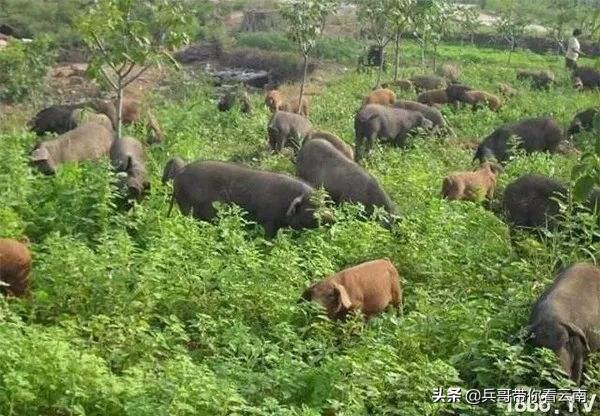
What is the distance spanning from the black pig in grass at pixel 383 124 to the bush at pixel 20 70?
14.0 meters

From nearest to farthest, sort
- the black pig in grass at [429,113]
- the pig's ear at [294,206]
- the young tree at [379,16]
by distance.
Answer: the pig's ear at [294,206] < the black pig in grass at [429,113] < the young tree at [379,16]

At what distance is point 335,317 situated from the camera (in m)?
8.42

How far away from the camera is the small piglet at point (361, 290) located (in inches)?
331

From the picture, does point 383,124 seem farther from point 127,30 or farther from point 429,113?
point 127,30

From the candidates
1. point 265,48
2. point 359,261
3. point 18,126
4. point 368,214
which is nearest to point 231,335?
point 359,261

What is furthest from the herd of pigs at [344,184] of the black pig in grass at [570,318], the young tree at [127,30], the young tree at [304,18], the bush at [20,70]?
the bush at [20,70]

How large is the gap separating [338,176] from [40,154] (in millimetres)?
4767

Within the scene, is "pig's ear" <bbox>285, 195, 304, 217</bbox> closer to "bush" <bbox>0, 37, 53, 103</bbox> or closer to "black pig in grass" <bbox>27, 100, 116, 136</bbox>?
"black pig in grass" <bbox>27, 100, 116, 136</bbox>

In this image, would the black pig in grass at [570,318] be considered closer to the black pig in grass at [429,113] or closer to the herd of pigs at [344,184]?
the herd of pigs at [344,184]

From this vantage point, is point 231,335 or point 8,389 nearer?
point 8,389

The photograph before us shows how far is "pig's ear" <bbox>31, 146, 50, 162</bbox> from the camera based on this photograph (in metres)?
13.2

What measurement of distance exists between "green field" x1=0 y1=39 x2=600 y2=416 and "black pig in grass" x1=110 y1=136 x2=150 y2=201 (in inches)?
10.4

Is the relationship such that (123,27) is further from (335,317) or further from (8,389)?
(8,389)

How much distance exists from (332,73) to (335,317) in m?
28.2
